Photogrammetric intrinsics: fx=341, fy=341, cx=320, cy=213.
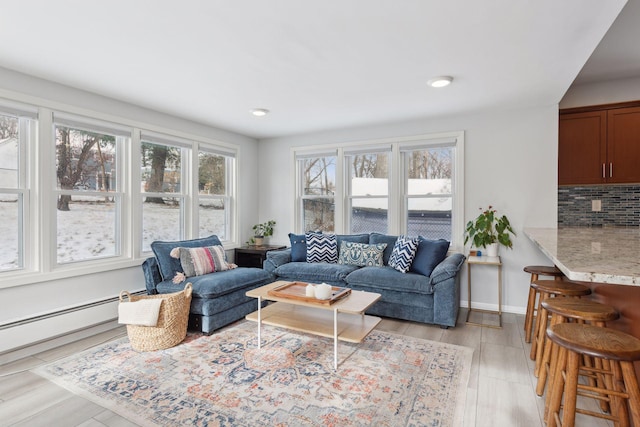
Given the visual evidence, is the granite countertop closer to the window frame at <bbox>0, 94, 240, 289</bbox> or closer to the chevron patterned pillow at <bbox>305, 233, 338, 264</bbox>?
the chevron patterned pillow at <bbox>305, 233, 338, 264</bbox>

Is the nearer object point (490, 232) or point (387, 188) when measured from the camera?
point (490, 232)

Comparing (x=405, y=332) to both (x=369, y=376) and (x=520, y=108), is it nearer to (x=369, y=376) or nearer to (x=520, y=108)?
(x=369, y=376)

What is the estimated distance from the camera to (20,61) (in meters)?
2.66

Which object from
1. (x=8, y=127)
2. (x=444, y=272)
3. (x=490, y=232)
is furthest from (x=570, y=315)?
(x=8, y=127)

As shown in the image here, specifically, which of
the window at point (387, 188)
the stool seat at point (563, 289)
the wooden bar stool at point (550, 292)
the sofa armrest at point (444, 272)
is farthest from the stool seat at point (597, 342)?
the window at point (387, 188)

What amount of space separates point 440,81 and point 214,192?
11.0 ft

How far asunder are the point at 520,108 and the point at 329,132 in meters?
2.43

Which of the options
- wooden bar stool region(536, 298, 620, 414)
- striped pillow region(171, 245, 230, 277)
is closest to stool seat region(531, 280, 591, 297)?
wooden bar stool region(536, 298, 620, 414)

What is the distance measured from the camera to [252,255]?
4.93 m

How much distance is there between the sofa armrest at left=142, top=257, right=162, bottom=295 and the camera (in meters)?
3.48

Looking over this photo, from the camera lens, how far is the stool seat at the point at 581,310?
181cm

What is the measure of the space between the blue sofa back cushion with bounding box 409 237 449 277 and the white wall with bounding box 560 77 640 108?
2.19 metres

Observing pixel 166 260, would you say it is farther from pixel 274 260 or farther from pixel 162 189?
pixel 274 260

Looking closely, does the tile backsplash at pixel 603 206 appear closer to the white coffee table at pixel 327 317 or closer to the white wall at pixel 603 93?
the white wall at pixel 603 93
